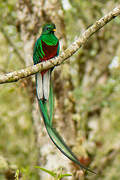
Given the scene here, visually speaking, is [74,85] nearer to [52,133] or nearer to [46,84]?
[46,84]

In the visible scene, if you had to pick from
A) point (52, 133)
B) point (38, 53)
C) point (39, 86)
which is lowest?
point (52, 133)

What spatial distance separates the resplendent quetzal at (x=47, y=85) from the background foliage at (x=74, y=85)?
0.57m

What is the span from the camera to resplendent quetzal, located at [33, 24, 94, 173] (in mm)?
1444

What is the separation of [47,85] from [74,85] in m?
2.00

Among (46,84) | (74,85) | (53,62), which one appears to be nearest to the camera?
(53,62)

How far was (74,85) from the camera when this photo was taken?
3562 mm

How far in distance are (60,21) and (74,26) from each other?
61.3 inches

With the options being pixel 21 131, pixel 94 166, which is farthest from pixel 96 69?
pixel 21 131

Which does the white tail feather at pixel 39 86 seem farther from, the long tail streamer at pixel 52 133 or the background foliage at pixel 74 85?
the background foliage at pixel 74 85

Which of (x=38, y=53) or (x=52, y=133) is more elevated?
(x=38, y=53)

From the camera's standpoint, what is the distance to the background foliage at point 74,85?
283cm

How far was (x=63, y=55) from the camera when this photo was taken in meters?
1.50

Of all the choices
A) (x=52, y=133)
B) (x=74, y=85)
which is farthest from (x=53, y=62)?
(x=74, y=85)

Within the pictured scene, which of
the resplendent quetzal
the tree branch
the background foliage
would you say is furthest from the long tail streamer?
the background foliage
